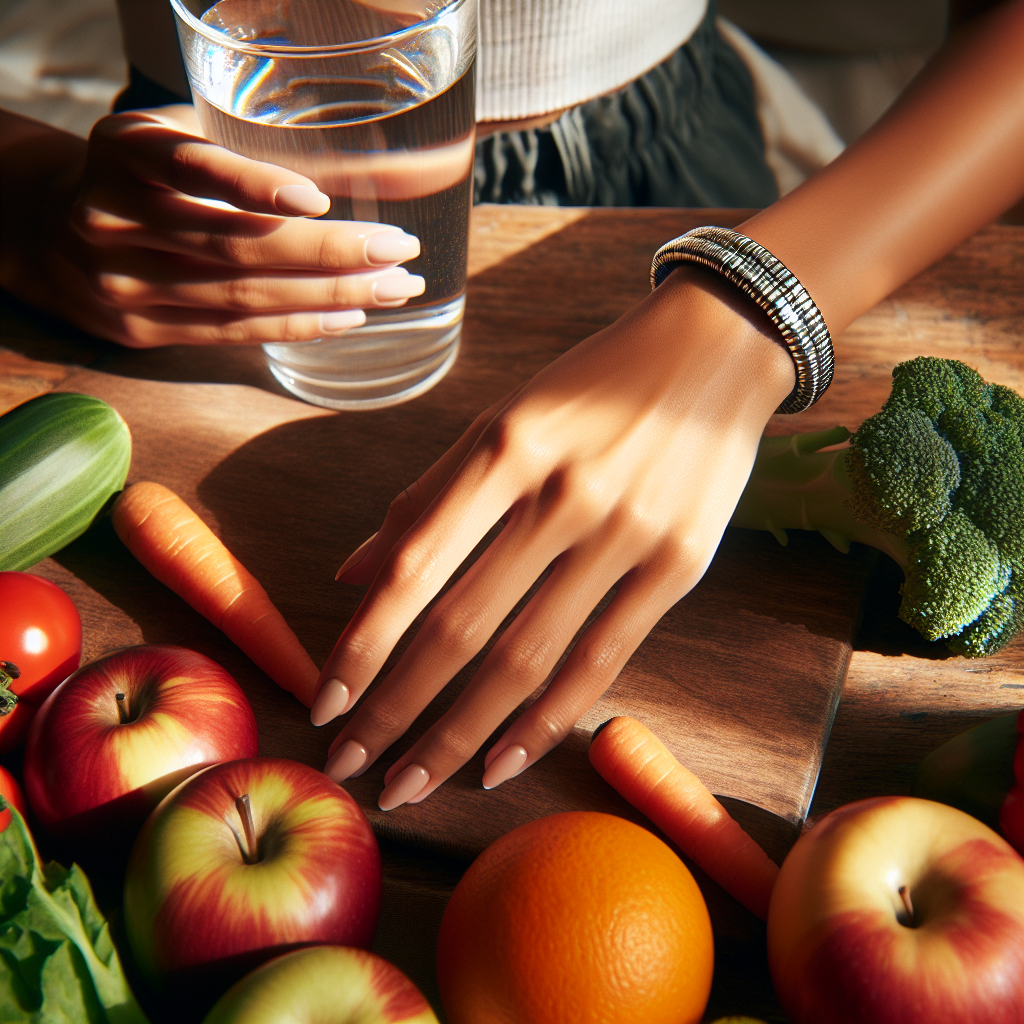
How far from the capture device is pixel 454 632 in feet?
2.41

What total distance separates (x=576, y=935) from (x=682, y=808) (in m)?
0.19

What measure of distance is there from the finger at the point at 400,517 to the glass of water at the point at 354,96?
233 mm

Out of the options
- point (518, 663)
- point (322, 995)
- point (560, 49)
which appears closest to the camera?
point (322, 995)

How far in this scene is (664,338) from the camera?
2.70 feet

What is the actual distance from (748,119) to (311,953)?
1.62 meters

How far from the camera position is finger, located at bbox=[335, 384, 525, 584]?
32.5 inches

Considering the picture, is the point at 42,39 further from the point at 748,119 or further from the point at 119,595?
the point at 119,595

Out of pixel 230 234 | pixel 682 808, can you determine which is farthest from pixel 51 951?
pixel 230 234

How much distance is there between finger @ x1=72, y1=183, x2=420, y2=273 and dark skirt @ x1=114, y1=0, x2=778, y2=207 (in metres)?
0.52

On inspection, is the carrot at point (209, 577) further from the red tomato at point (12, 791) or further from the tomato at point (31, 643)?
the red tomato at point (12, 791)

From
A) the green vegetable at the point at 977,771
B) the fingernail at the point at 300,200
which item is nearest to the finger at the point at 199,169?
the fingernail at the point at 300,200

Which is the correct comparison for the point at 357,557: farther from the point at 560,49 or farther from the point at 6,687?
the point at 560,49

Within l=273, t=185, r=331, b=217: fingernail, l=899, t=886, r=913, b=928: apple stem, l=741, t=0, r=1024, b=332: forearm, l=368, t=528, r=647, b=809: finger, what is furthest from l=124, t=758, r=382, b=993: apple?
l=741, t=0, r=1024, b=332: forearm

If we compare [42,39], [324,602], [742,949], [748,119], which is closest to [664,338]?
[324,602]
